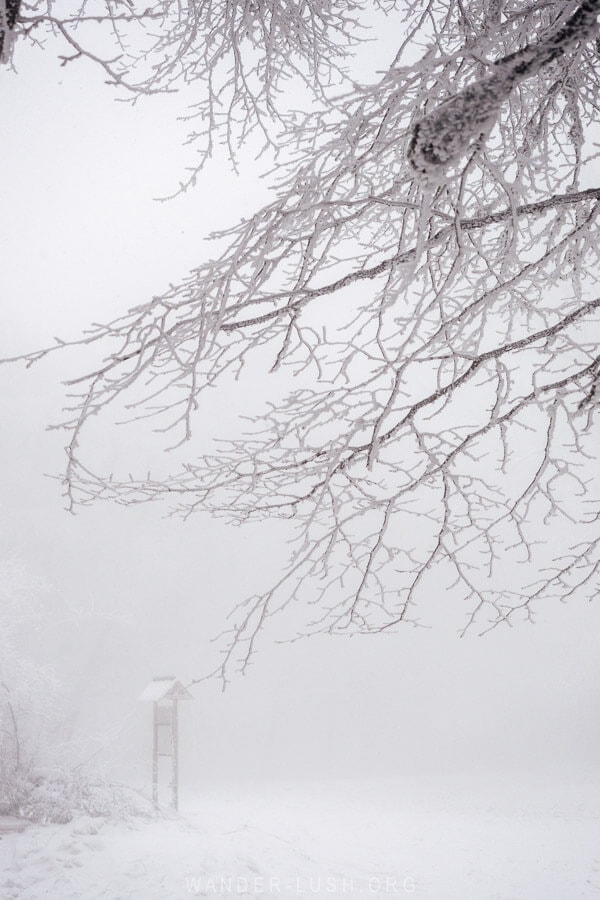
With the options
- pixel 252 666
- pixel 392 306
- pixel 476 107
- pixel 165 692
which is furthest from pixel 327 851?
pixel 252 666

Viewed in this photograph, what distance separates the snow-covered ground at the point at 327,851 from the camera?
564cm

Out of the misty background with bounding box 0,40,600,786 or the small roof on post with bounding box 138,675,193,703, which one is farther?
the misty background with bounding box 0,40,600,786

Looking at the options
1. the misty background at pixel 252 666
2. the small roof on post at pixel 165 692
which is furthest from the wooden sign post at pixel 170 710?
the misty background at pixel 252 666

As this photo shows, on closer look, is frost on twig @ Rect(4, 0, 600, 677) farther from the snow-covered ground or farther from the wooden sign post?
the wooden sign post

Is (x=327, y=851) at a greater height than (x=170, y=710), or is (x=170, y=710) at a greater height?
(x=170, y=710)

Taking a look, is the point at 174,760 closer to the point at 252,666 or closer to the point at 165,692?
the point at 165,692

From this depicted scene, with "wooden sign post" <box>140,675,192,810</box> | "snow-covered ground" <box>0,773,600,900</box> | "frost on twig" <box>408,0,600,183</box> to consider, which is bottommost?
"snow-covered ground" <box>0,773,600,900</box>

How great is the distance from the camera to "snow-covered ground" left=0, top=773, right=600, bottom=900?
5641 millimetres

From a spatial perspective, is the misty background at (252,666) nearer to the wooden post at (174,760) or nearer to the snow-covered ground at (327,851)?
the snow-covered ground at (327,851)

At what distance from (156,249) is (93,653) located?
5330cm

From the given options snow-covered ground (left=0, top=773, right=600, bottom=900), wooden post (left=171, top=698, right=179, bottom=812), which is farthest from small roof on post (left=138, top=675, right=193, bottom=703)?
snow-covered ground (left=0, top=773, right=600, bottom=900)

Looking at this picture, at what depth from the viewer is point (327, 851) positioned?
8.55 m

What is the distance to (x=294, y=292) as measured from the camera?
1548 millimetres

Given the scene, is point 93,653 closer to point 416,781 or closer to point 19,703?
point 19,703
